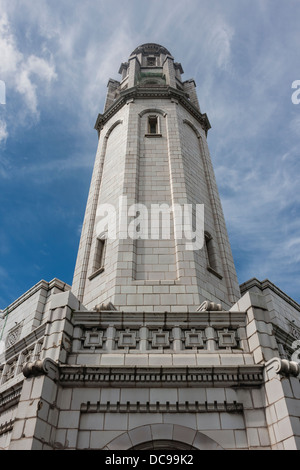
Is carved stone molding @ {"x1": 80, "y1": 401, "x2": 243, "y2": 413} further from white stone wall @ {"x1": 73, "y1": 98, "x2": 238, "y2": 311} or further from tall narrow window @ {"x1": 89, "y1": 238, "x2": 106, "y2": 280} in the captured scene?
tall narrow window @ {"x1": 89, "y1": 238, "x2": 106, "y2": 280}

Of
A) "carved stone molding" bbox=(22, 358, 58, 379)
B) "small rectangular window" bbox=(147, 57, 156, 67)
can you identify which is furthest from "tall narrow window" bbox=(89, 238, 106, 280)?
"small rectangular window" bbox=(147, 57, 156, 67)

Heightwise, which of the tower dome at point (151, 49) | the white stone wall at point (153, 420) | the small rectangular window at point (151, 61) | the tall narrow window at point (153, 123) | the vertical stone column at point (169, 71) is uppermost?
the tower dome at point (151, 49)

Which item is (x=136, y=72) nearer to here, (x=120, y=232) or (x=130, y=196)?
(x=130, y=196)

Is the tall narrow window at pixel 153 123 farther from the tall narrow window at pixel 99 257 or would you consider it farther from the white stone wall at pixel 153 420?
the white stone wall at pixel 153 420

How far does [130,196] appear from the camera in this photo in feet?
53.2

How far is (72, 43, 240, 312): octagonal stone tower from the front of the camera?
1295cm

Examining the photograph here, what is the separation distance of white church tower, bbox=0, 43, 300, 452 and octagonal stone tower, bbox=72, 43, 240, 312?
0.21 ft

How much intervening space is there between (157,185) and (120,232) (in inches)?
130

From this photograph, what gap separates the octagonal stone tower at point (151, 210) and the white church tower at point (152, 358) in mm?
64

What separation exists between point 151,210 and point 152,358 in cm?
749

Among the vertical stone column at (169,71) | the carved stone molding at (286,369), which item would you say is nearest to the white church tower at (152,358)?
the carved stone molding at (286,369)

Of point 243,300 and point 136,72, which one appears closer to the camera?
point 243,300

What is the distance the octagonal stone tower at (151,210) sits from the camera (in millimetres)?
12945
